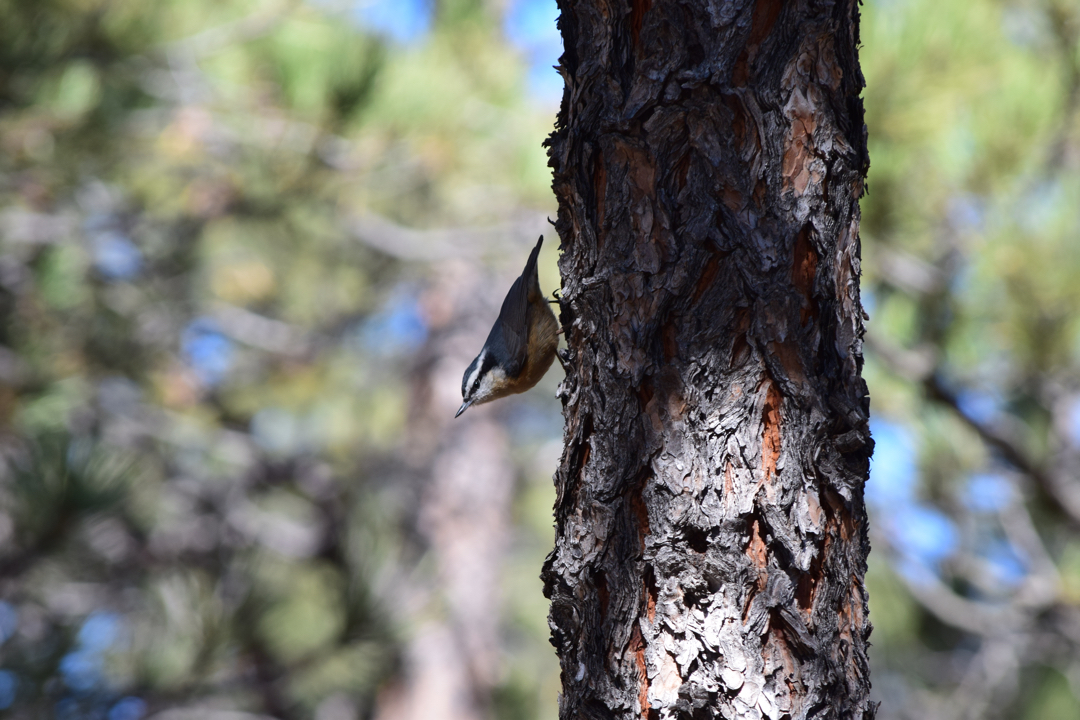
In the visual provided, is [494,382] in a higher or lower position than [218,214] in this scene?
lower

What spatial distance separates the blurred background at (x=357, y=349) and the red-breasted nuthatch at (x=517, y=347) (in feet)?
4.23

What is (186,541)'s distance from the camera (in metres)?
6.20

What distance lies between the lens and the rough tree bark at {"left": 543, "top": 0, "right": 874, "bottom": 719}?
1.22 m

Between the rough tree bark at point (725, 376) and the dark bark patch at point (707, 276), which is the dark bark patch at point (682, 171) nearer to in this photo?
the rough tree bark at point (725, 376)

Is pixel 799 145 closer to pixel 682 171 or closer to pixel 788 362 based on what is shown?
pixel 682 171

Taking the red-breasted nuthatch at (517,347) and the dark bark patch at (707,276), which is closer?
the dark bark patch at (707,276)

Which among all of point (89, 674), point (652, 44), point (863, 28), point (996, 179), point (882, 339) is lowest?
point (89, 674)

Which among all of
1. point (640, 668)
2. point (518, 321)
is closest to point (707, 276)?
point (640, 668)

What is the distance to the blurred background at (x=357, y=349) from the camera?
10.3 ft

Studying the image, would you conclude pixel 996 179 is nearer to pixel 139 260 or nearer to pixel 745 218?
pixel 745 218

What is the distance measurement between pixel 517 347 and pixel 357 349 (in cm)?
492

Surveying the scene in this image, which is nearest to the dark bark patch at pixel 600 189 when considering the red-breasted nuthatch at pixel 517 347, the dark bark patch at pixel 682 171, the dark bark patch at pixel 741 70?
the dark bark patch at pixel 682 171

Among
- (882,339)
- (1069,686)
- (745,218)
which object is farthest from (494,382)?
(1069,686)

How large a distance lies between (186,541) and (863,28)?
547 cm
